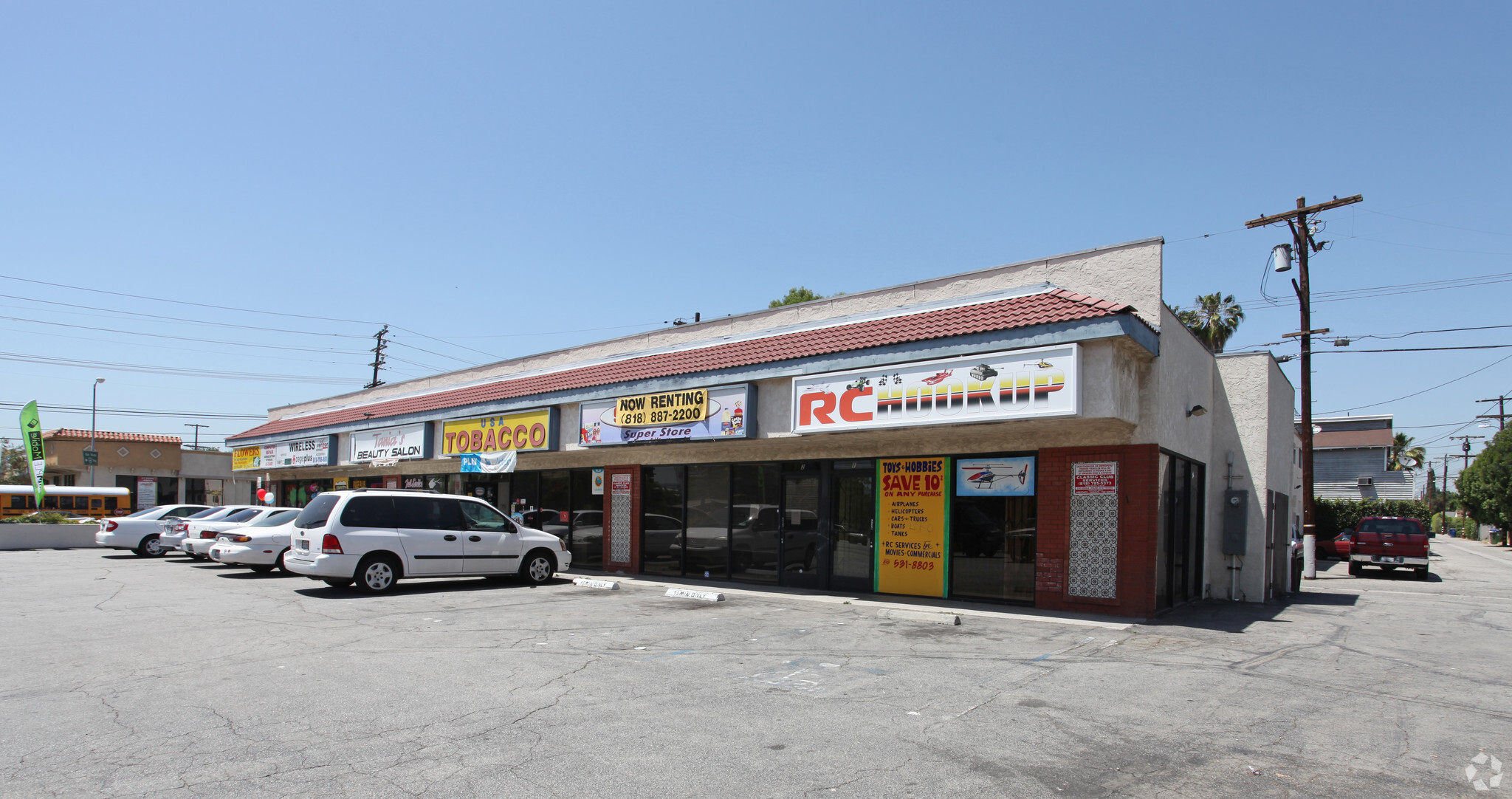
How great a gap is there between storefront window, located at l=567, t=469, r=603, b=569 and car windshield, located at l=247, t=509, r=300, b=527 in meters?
6.26

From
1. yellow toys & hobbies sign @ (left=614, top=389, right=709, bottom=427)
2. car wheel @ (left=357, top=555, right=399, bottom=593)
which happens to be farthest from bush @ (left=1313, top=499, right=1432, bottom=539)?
car wheel @ (left=357, top=555, right=399, bottom=593)

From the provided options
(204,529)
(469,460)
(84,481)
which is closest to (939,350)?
(469,460)

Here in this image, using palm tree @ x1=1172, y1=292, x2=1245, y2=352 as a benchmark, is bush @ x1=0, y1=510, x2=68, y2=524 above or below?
below

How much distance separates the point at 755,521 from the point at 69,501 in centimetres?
3436

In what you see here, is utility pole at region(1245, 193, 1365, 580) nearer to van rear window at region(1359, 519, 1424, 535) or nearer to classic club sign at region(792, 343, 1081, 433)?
van rear window at region(1359, 519, 1424, 535)

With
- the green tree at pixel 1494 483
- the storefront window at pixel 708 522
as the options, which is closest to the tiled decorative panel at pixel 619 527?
the storefront window at pixel 708 522

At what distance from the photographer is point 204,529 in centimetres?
2069

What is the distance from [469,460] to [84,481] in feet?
135

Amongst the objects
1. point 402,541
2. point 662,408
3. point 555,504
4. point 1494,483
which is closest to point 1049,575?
point 662,408

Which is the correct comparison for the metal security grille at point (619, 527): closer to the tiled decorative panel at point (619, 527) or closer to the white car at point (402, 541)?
the tiled decorative panel at point (619, 527)

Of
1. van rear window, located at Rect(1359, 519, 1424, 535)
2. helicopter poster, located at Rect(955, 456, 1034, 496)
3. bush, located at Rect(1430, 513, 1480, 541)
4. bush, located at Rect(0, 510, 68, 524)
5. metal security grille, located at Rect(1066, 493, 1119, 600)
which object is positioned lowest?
bush, located at Rect(1430, 513, 1480, 541)

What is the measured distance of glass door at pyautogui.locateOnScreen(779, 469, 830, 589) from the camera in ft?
49.8

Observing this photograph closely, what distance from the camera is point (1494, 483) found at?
44.9 metres

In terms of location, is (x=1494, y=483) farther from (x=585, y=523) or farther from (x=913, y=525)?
(x=585, y=523)
